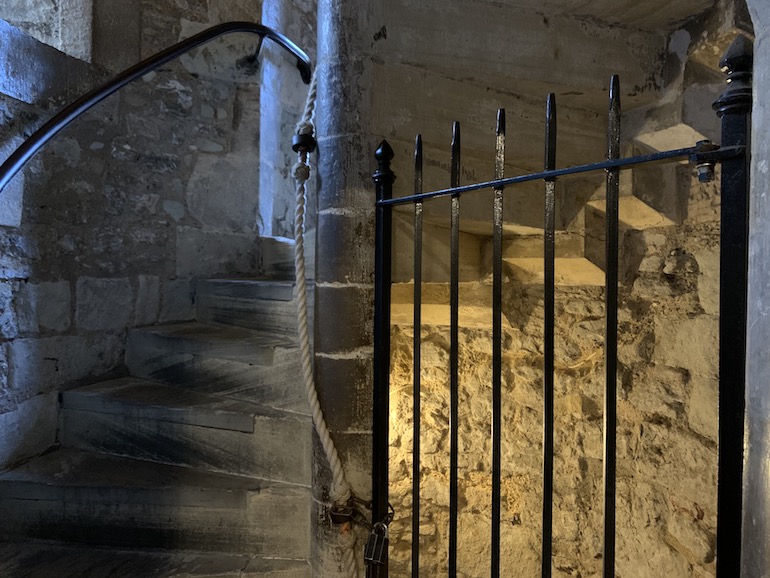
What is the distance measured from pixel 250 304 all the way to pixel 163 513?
0.89 metres

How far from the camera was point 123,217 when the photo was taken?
225cm

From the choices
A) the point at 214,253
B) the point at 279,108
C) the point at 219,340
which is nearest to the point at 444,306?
the point at 219,340

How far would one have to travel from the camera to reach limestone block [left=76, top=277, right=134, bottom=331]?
2080mm

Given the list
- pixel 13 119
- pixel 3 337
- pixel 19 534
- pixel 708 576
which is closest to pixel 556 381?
pixel 708 576

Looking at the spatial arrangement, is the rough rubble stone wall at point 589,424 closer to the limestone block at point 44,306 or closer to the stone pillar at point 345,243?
the stone pillar at point 345,243

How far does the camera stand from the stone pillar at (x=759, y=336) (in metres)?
0.64

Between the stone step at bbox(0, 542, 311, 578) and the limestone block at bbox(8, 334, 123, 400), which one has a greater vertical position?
the limestone block at bbox(8, 334, 123, 400)

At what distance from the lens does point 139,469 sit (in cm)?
166

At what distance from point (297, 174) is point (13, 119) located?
1228mm

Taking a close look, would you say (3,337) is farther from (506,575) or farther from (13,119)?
(506,575)

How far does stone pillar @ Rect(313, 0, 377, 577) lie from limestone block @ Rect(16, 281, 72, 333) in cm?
127

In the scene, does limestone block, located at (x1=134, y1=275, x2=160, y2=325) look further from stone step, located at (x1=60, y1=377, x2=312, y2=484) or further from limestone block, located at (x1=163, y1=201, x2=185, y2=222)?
stone step, located at (x1=60, y1=377, x2=312, y2=484)

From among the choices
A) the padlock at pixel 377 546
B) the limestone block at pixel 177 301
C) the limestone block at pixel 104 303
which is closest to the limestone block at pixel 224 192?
the limestone block at pixel 177 301

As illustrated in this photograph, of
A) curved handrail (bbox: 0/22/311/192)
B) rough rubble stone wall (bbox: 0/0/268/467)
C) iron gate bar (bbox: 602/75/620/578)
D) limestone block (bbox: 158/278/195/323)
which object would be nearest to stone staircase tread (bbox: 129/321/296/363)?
limestone block (bbox: 158/278/195/323)
